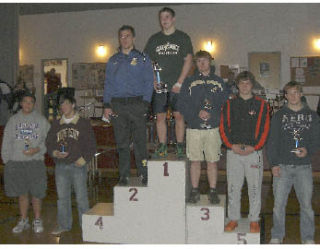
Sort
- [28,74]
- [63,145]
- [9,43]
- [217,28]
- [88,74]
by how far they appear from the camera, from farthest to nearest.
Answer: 1. [28,74]
2. [88,74]
3. [217,28]
4. [9,43]
5. [63,145]

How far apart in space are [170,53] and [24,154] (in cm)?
182

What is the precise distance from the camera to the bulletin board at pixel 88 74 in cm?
1380

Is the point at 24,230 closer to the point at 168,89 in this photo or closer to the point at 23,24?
the point at 168,89

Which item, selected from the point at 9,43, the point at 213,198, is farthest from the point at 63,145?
the point at 9,43

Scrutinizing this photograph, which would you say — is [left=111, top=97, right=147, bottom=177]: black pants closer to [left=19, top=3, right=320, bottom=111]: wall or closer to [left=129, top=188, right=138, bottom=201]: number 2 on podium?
[left=129, top=188, right=138, bottom=201]: number 2 on podium

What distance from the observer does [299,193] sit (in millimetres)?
3656

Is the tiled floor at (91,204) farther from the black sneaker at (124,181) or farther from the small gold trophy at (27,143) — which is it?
the small gold trophy at (27,143)

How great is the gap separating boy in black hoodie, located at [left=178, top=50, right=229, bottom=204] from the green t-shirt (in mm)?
243

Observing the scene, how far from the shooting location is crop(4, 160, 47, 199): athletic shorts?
4.25 metres

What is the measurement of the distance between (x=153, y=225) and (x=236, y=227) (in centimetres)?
78

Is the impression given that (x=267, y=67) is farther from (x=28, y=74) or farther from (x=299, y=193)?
(x=299, y=193)

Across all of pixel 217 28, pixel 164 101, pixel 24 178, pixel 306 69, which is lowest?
pixel 24 178

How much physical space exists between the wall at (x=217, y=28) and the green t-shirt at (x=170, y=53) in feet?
29.1

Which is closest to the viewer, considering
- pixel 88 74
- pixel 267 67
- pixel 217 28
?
pixel 267 67
